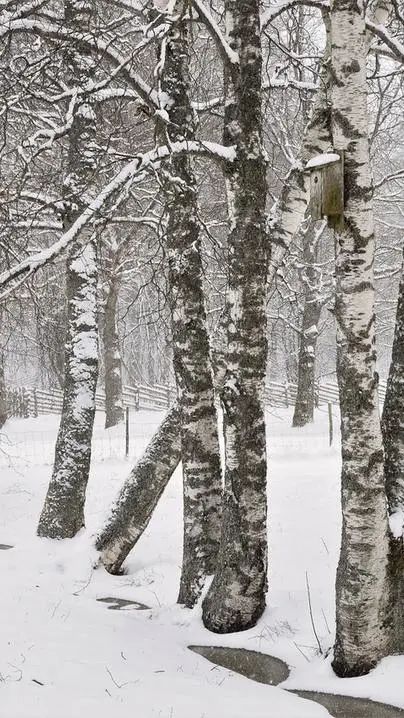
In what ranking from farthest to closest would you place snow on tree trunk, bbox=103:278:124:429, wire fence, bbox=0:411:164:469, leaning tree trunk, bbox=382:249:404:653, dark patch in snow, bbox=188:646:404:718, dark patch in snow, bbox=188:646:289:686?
snow on tree trunk, bbox=103:278:124:429 → wire fence, bbox=0:411:164:469 → dark patch in snow, bbox=188:646:289:686 → leaning tree trunk, bbox=382:249:404:653 → dark patch in snow, bbox=188:646:404:718

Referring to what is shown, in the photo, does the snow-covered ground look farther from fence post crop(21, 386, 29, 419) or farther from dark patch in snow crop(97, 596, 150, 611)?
fence post crop(21, 386, 29, 419)

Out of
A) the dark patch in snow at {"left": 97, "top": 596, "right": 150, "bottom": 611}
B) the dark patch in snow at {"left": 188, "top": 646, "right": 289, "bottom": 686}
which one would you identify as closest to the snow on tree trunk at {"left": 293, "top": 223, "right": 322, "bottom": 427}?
the dark patch in snow at {"left": 97, "top": 596, "right": 150, "bottom": 611}

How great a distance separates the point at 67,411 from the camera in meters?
8.19

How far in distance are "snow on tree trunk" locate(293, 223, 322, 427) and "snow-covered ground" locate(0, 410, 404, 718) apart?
5.97 metres

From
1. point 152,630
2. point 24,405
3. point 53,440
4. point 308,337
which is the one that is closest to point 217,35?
point 152,630

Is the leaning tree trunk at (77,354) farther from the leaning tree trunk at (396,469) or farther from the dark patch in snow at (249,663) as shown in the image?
the leaning tree trunk at (396,469)

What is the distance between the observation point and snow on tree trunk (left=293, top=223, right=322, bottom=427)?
15080 millimetres

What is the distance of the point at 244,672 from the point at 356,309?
8.53ft

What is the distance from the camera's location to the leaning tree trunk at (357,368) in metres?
3.95

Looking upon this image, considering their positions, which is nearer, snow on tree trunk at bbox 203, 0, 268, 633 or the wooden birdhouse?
the wooden birdhouse

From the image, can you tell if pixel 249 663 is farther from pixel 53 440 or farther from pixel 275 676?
pixel 53 440

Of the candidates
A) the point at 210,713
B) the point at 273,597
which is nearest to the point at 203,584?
the point at 273,597

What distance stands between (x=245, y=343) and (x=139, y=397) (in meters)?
21.2

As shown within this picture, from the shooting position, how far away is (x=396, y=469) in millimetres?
4500
